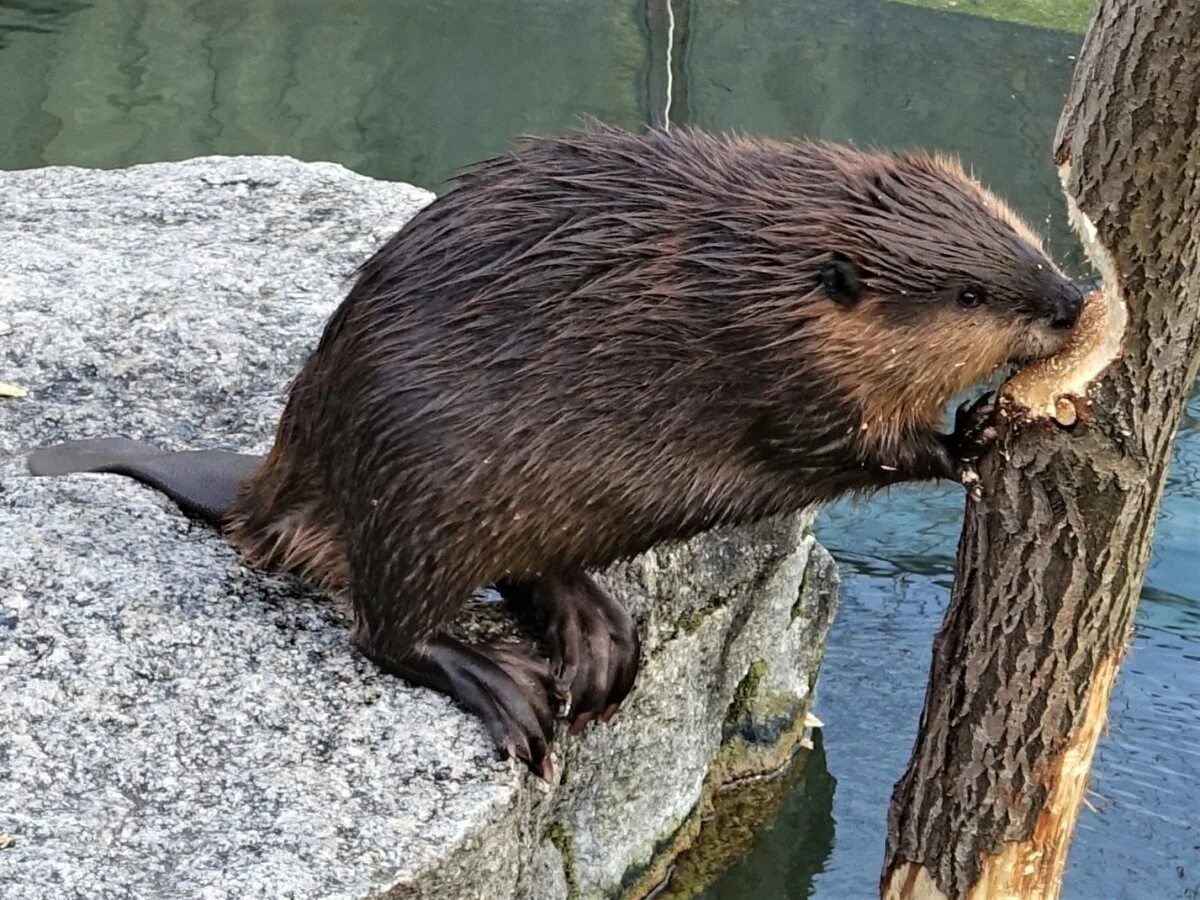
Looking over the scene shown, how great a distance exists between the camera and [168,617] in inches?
99.9

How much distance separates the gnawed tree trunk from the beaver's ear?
254 millimetres

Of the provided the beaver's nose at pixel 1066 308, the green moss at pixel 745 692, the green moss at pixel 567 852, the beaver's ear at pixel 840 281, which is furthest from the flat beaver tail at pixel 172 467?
the beaver's nose at pixel 1066 308

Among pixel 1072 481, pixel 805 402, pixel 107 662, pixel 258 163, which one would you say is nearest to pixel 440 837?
pixel 107 662

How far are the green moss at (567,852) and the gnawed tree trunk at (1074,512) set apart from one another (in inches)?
23.9

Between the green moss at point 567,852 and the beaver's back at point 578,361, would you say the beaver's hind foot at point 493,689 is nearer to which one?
the beaver's back at point 578,361

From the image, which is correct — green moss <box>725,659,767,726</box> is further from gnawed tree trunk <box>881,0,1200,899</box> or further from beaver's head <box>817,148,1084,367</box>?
beaver's head <box>817,148,1084,367</box>

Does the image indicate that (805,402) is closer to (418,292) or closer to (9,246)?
(418,292)

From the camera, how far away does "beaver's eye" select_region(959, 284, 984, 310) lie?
224 cm

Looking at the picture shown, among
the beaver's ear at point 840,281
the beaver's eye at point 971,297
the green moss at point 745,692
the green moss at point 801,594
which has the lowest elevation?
the green moss at point 745,692

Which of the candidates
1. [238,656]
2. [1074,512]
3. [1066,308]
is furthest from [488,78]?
[1074,512]

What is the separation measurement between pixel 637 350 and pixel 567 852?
3.19ft

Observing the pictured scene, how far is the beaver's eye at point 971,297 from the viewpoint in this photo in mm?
2240

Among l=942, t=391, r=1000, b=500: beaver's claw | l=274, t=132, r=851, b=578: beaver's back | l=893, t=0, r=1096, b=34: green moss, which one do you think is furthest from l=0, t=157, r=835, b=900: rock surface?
l=893, t=0, r=1096, b=34: green moss

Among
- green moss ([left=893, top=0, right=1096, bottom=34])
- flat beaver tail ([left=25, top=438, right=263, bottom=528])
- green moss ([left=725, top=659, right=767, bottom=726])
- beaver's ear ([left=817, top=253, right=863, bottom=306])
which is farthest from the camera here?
green moss ([left=893, top=0, right=1096, bottom=34])
